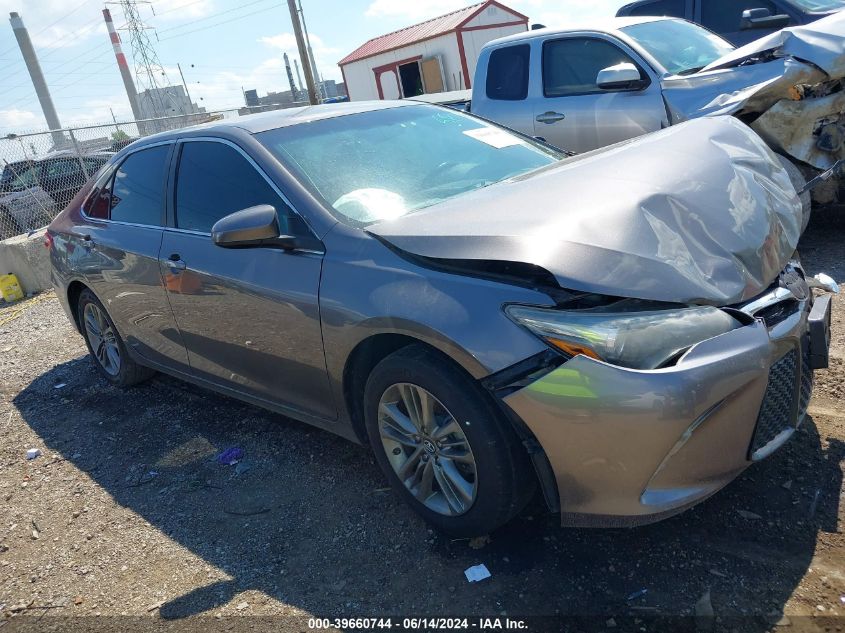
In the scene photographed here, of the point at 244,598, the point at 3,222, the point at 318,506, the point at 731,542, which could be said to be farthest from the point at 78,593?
the point at 3,222

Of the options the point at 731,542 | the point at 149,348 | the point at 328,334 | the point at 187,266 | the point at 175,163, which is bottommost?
the point at 731,542

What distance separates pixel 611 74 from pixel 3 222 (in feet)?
39.0

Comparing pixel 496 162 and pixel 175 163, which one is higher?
pixel 175 163

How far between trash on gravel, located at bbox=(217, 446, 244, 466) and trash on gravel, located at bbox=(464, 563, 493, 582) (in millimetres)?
1716

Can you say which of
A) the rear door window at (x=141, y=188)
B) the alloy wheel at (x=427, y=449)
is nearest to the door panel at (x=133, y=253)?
the rear door window at (x=141, y=188)

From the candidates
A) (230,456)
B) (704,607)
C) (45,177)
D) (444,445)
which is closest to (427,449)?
(444,445)

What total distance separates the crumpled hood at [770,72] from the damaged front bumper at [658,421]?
3.29 meters

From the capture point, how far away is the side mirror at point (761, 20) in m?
7.16

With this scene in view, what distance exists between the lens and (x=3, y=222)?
12984 mm

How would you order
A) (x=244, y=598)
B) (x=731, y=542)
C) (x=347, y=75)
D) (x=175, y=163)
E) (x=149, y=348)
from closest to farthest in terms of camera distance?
(x=731, y=542) < (x=244, y=598) < (x=175, y=163) < (x=149, y=348) < (x=347, y=75)

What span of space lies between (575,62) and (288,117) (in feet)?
12.5

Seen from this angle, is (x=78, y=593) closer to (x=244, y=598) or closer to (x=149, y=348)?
(x=244, y=598)

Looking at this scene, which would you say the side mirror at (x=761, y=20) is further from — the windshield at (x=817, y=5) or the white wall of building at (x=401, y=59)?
the white wall of building at (x=401, y=59)

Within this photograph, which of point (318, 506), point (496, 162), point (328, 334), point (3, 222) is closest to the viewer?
point (328, 334)
